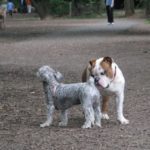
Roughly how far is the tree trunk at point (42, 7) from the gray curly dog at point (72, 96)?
4159 cm

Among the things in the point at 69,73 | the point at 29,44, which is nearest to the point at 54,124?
the point at 69,73

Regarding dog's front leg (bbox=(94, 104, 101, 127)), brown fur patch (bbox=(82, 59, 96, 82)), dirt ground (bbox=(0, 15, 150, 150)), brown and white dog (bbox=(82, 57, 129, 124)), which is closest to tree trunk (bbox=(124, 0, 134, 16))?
dirt ground (bbox=(0, 15, 150, 150))

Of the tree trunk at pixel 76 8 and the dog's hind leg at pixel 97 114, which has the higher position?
the dog's hind leg at pixel 97 114

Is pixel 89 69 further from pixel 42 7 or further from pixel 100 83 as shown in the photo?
pixel 42 7

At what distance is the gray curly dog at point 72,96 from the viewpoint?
28.2 ft

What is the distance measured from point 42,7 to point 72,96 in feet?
142

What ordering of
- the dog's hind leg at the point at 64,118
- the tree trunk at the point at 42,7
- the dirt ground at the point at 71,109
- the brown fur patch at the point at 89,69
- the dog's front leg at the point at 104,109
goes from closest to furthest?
the dirt ground at the point at 71,109 → the brown fur patch at the point at 89,69 → the dog's hind leg at the point at 64,118 → the dog's front leg at the point at 104,109 → the tree trunk at the point at 42,7

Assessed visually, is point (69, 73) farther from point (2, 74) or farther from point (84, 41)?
point (84, 41)

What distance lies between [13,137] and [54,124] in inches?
39.5

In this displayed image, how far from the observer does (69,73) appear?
15.8m

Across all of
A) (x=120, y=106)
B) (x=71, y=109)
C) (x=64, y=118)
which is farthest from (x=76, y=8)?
(x=64, y=118)

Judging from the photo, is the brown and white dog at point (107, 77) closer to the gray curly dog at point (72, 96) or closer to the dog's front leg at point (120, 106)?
the dog's front leg at point (120, 106)

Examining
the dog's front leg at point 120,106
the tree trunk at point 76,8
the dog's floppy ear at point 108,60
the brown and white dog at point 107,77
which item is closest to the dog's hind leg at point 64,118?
the brown and white dog at point 107,77

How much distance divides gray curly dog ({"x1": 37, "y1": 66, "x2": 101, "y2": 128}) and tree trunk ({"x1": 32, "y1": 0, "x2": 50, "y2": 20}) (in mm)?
41588
